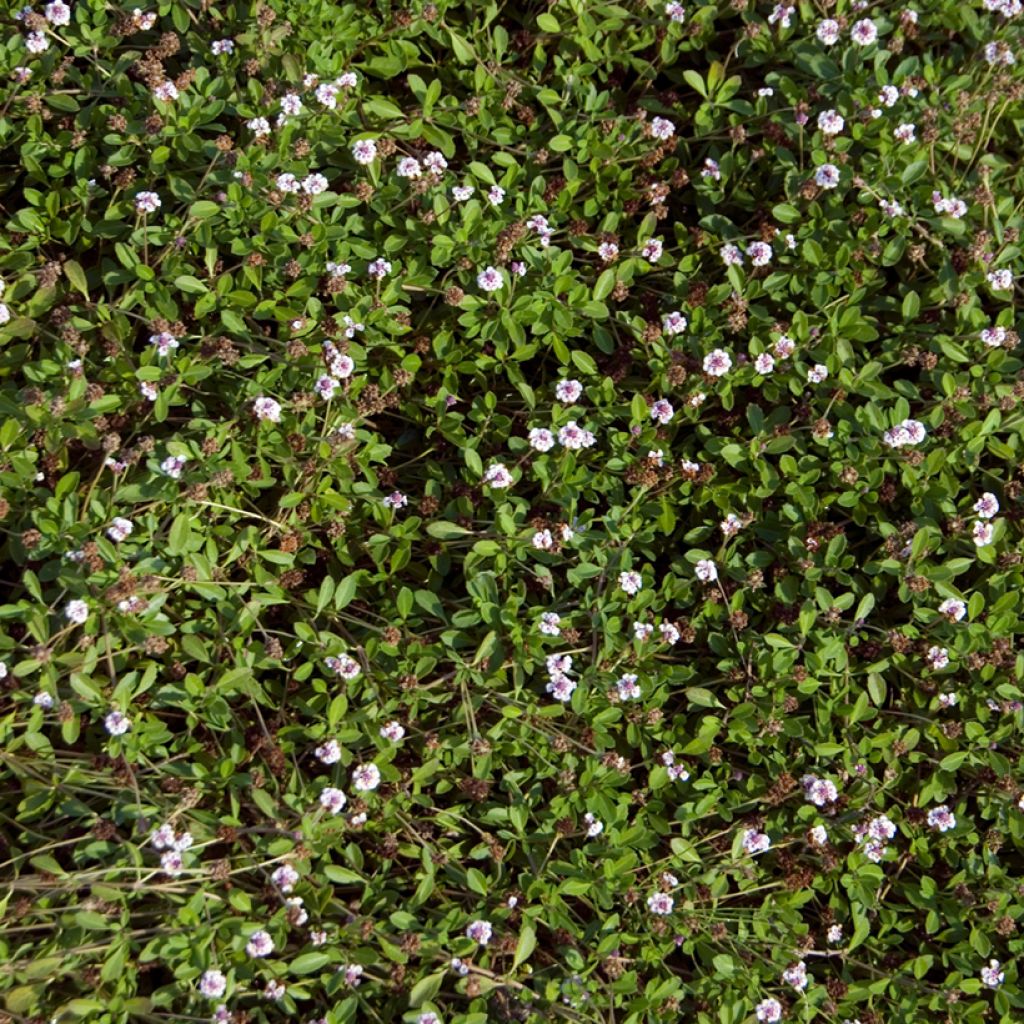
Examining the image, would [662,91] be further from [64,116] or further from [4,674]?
[4,674]

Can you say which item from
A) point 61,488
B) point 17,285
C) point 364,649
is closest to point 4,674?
point 61,488

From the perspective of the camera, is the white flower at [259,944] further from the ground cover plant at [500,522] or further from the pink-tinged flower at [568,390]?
the pink-tinged flower at [568,390]

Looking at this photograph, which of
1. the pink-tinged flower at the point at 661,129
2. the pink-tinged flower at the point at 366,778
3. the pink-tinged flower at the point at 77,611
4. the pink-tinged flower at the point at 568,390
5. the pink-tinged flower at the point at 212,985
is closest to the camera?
the pink-tinged flower at the point at 212,985

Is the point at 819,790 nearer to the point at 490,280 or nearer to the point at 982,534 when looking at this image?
the point at 982,534

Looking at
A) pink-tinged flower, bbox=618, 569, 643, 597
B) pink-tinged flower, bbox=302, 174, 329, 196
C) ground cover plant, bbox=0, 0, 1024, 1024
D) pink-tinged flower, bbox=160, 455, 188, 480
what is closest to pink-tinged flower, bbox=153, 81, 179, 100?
ground cover plant, bbox=0, 0, 1024, 1024

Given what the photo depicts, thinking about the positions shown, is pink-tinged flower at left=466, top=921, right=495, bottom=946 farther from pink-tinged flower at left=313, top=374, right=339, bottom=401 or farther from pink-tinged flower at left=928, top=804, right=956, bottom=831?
pink-tinged flower at left=313, top=374, right=339, bottom=401

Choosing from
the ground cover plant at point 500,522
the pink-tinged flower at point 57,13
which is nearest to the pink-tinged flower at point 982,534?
the ground cover plant at point 500,522
